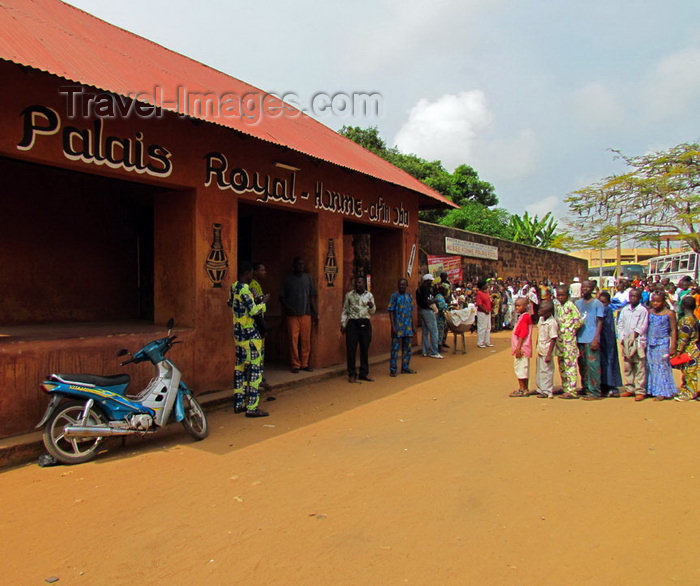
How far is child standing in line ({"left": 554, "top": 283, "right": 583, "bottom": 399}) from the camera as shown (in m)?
6.66

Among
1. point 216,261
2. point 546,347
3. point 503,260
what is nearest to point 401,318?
point 546,347

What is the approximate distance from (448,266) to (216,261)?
433 inches

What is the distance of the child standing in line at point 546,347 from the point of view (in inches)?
262

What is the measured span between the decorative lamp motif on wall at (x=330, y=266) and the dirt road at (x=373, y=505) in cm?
307

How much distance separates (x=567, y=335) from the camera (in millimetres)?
6691

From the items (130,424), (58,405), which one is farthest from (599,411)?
(58,405)

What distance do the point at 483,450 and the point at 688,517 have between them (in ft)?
5.51

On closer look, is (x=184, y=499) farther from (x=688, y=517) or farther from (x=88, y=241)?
(x=88, y=241)

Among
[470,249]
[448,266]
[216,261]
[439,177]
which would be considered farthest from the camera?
[439,177]

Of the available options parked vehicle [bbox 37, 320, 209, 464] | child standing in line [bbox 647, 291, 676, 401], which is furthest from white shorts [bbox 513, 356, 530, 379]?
parked vehicle [bbox 37, 320, 209, 464]

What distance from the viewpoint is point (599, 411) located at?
613cm

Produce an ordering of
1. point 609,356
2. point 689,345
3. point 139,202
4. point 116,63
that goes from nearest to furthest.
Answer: point 116,63 < point 689,345 < point 609,356 < point 139,202

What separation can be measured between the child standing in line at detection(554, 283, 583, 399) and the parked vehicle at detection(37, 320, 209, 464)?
4.61 metres

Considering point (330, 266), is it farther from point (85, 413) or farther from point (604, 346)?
point (85, 413)
